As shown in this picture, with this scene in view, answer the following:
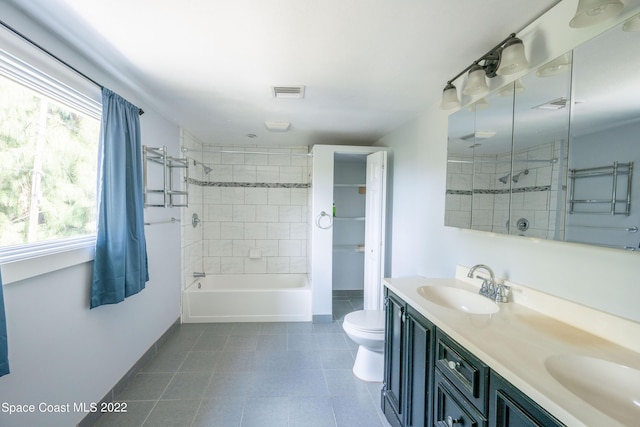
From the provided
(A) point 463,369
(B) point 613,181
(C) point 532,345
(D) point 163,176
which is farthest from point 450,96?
(D) point 163,176

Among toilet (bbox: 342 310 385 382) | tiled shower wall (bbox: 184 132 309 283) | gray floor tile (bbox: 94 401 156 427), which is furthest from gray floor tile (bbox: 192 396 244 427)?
tiled shower wall (bbox: 184 132 309 283)

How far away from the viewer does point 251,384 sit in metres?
2.14

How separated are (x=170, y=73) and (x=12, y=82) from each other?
0.79 metres

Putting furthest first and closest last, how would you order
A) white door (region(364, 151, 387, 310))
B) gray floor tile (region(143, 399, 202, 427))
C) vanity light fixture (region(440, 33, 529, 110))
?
white door (region(364, 151, 387, 310)), gray floor tile (region(143, 399, 202, 427)), vanity light fixture (region(440, 33, 529, 110))

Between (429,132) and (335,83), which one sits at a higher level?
(335,83)

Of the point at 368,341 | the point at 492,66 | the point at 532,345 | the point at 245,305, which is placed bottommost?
the point at 245,305

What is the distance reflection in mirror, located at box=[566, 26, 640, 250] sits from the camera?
3.12ft

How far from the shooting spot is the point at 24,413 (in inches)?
50.3

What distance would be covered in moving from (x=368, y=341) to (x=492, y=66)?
80.3 inches

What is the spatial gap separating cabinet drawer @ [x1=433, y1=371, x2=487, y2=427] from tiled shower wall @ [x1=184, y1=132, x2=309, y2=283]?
2933mm

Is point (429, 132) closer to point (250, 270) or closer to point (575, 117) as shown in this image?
point (575, 117)

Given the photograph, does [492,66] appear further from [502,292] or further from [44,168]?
[44,168]

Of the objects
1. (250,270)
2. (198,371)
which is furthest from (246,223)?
(198,371)

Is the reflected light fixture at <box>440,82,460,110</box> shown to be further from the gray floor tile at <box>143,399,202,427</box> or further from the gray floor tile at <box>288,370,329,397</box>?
the gray floor tile at <box>143,399,202,427</box>
